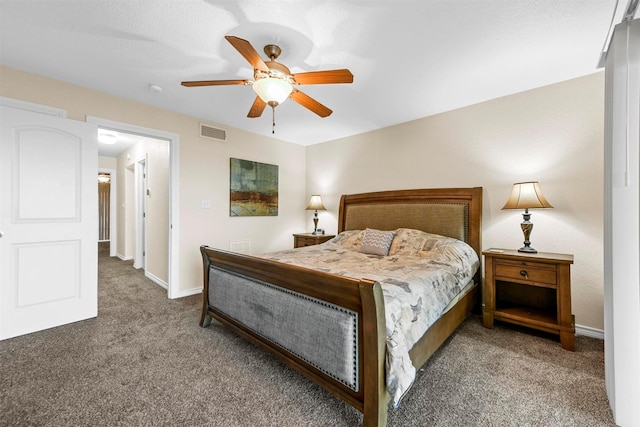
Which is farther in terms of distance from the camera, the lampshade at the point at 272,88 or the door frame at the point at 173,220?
the door frame at the point at 173,220

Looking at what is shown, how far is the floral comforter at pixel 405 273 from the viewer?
4.44 ft

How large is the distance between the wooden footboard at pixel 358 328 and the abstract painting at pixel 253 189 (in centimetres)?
233

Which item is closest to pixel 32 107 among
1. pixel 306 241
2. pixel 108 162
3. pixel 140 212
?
pixel 140 212

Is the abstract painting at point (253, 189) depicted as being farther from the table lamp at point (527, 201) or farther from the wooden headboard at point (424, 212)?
the table lamp at point (527, 201)

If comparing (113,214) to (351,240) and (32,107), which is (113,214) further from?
(351,240)

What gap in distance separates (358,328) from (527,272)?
1.98 meters

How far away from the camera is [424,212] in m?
3.38

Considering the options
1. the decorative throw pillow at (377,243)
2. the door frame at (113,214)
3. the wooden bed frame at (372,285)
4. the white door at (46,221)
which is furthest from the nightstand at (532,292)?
the door frame at (113,214)

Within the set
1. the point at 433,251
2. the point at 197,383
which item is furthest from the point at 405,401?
the point at 433,251

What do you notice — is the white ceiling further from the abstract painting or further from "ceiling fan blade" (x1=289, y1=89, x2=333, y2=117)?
the abstract painting

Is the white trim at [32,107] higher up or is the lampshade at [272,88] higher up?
the white trim at [32,107]

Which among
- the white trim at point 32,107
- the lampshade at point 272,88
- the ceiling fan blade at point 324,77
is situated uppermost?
the white trim at point 32,107

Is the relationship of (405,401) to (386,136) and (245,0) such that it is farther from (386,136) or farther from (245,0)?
(386,136)

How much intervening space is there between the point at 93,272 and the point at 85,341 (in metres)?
0.80
